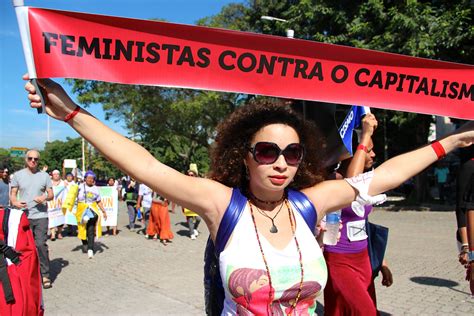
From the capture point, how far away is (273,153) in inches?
84.5

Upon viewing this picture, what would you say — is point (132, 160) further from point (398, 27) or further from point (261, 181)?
point (398, 27)

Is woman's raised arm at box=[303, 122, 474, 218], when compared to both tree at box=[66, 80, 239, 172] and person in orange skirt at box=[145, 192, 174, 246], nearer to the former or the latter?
person in orange skirt at box=[145, 192, 174, 246]

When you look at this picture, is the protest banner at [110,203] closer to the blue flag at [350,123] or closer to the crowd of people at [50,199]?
the crowd of people at [50,199]

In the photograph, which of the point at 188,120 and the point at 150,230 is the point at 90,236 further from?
the point at 188,120

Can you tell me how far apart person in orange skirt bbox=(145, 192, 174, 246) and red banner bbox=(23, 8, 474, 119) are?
8948 millimetres

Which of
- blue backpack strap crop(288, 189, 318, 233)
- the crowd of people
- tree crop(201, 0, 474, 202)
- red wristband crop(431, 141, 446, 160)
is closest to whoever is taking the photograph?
blue backpack strap crop(288, 189, 318, 233)

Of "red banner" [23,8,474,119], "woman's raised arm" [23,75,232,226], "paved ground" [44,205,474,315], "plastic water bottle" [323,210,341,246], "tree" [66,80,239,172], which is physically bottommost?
"paved ground" [44,205,474,315]

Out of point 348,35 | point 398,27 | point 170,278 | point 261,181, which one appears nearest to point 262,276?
point 261,181

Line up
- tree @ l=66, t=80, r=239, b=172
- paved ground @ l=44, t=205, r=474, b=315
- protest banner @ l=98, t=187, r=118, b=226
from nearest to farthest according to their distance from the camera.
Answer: paved ground @ l=44, t=205, r=474, b=315, protest banner @ l=98, t=187, r=118, b=226, tree @ l=66, t=80, r=239, b=172

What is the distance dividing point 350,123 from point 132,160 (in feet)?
6.29

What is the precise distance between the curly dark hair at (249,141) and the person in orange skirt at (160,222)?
8780mm

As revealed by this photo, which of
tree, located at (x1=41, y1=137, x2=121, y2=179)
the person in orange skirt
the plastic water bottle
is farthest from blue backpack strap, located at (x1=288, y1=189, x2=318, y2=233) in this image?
tree, located at (x1=41, y1=137, x2=121, y2=179)

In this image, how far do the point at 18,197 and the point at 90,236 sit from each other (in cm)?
252

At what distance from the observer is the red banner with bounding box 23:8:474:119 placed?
2119 mm
